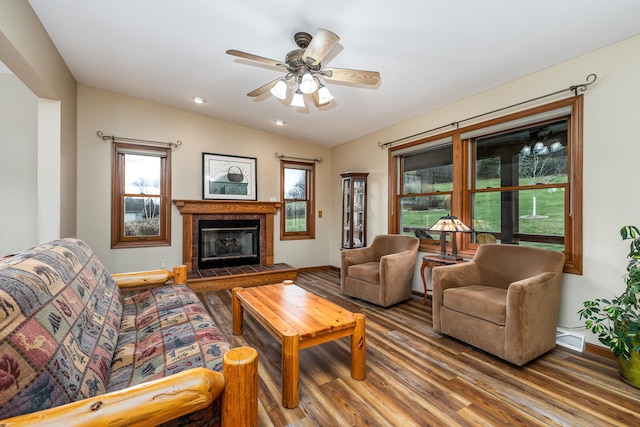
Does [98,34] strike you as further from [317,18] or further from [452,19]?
[452,19]

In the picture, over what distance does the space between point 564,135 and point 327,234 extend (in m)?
3.92

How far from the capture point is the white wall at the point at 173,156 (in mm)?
3953

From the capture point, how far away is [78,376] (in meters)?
1.06

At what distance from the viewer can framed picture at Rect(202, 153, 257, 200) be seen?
4.68 meters

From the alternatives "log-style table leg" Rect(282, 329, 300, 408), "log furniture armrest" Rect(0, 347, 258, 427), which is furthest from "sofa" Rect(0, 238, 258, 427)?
"log-style table leg" Rect(282, 329, 300, 408)

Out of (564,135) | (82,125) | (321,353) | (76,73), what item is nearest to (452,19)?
(564,135)

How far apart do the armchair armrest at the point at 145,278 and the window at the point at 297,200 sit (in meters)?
2.67

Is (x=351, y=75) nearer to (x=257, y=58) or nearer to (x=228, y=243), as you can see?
(x=257, y=58)

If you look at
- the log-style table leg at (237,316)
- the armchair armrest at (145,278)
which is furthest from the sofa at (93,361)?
the log-style table leg at (237,316)

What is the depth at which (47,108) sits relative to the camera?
305 centimetres

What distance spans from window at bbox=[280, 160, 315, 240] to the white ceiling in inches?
74.8

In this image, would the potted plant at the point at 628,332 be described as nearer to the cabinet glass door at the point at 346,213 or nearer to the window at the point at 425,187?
the window at the point at 425,187

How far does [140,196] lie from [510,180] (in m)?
4.85

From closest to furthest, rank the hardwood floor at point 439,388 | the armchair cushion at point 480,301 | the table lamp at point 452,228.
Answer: the hardwood floor at point 439,388 < the armchair cushion at point 480,301 < the table lamp at point 452,228
